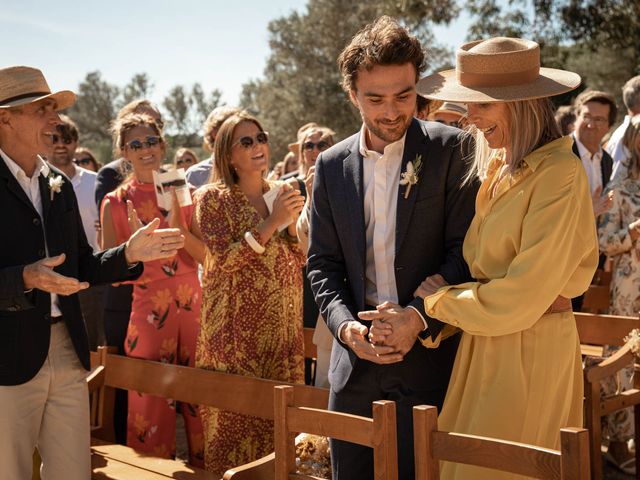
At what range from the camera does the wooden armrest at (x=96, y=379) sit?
512cm

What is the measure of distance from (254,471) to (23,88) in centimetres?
199

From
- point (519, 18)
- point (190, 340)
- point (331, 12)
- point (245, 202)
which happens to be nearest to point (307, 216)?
point (245, 202)

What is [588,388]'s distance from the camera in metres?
4.66

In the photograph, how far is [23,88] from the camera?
3875mm

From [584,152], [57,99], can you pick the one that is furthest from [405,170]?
[584,152]

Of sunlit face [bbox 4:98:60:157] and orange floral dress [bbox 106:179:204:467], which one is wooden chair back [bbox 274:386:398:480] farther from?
orange floral dress [bbox 106:179:204:467]

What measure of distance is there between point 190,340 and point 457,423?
3.05 meters

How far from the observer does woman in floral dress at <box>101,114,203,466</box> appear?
5.58 meters

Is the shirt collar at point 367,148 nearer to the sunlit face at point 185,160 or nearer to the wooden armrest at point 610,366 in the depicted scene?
the wooden armrest at point 610,366

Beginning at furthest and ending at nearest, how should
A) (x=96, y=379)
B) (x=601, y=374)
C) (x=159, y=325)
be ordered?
(x=159, y=325) → (x=96, y=379) → (x=601, y=374)

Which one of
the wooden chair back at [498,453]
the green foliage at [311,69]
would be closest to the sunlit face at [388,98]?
the wooden chair back at [498,453]

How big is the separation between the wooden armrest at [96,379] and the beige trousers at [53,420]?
1052mm

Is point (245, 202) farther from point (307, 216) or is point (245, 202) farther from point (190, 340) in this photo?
point (190, 340)

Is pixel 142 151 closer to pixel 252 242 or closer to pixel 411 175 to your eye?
pixel 252 242
